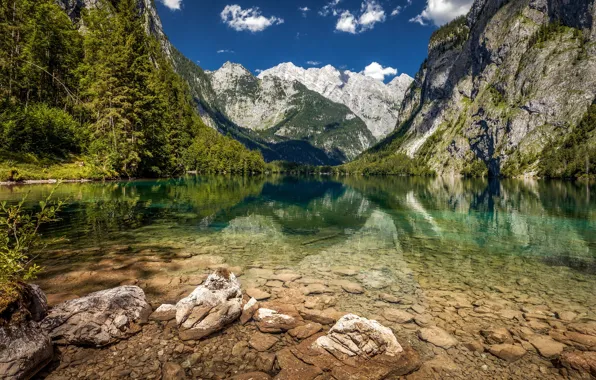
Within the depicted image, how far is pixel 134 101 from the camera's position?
219ft

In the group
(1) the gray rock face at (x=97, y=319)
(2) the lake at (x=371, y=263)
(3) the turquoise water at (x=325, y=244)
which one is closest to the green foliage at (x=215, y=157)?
(3) the turquoise water at (x=325, y=244)

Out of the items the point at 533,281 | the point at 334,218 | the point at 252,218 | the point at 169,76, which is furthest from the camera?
the point at 169,76

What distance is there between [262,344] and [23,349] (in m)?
5.10

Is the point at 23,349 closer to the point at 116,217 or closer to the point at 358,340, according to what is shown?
the point at 358,340

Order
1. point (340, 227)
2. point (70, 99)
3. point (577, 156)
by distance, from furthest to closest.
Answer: point (577, 156)
point (70, 99)
point (340, 227)

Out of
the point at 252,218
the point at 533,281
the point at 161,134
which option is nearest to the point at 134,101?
the point at 161,134

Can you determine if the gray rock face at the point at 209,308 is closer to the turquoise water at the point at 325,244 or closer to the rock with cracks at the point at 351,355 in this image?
the rock with cracks at the point at 351,355

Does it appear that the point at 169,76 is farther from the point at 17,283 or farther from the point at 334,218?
the point at 17,283

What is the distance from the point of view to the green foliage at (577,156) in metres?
152

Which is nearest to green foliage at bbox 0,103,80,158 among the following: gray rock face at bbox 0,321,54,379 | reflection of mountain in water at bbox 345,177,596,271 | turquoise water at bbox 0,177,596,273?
turquoise water at bbox 0,177,596,273

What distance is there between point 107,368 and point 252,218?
23.1 metres

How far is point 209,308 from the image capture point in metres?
9.05

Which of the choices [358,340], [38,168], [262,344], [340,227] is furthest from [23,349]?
[38,168]

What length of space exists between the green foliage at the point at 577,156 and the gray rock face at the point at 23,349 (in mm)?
198650
